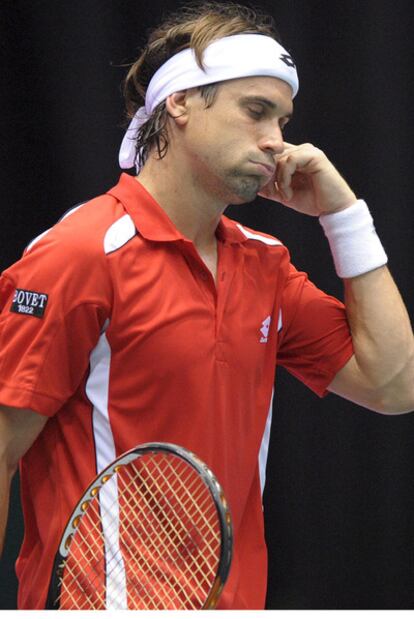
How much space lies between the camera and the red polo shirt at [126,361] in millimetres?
2094

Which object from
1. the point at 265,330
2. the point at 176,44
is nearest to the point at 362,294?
the point at 265,330

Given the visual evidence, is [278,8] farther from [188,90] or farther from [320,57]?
[188,90]

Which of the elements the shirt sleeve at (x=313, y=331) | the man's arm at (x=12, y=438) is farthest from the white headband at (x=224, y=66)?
the man's arm at (x=12, y=438)

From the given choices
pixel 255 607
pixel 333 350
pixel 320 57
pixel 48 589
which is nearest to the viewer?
pixel 48 589

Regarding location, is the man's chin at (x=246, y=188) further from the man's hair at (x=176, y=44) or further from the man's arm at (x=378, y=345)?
the man's arm at (x=378, y=345)

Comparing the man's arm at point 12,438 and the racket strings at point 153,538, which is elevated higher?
the man's arm at point 12,438

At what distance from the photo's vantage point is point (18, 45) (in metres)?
3.20

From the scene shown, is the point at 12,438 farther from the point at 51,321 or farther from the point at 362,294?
the point at 362,294

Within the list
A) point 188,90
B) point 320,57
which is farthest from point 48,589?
point 320,57

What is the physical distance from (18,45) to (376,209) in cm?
92

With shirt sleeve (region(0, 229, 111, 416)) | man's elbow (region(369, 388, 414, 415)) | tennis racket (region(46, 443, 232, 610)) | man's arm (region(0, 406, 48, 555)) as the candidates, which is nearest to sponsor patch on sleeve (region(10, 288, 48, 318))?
shirt sleeve (region(0, 229, 111, 416))

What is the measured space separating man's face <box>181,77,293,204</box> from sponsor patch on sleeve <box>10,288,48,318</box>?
0.37 metres

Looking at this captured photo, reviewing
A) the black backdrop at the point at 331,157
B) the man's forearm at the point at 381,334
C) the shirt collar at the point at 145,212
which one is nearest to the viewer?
the shirt collar at the point at 145,212

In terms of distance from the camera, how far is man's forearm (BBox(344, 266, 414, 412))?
7.93ft
